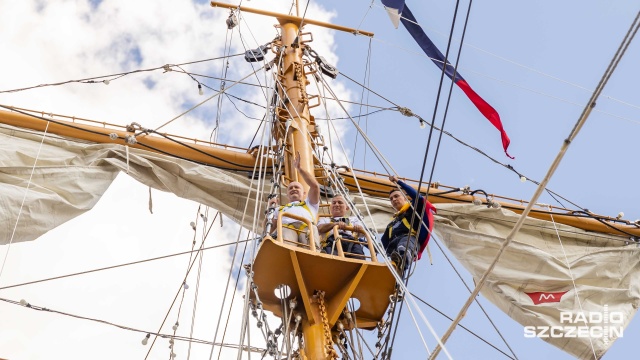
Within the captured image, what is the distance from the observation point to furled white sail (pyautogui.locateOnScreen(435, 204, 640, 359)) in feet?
26.6

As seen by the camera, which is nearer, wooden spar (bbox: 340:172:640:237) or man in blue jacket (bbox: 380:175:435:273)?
man in blue jacket (bbox: 380:175:435:273)

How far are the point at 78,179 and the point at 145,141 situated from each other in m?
0.94

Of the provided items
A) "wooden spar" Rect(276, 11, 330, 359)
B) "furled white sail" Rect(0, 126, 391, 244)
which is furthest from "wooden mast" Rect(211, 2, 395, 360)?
"furled white sail" Rect(0, 126, 391, 244)

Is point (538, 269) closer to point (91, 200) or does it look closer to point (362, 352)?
point (362, 352)

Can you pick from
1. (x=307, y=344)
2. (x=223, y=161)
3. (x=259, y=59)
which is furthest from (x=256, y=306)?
(x=259, y=59)

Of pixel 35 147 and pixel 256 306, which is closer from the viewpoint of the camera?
pixel 256 306

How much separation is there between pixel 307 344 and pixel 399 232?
114cm

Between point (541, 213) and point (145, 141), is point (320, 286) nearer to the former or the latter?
point (145, 141)

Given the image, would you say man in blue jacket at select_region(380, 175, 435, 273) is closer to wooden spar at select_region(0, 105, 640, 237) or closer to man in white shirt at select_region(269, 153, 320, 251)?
man in white shirt at select_region(269, 153, 320, 251)

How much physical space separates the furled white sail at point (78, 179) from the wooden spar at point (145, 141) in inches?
3.9

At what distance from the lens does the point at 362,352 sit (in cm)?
523

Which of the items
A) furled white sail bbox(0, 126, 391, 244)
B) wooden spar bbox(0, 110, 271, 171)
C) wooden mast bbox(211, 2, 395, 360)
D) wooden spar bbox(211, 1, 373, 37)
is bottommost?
wooden mast bbox(211, 2, 395, 360)

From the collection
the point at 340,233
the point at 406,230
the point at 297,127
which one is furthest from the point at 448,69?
the point at 340,233

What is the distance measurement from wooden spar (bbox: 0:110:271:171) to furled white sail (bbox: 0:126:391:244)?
98 mm
